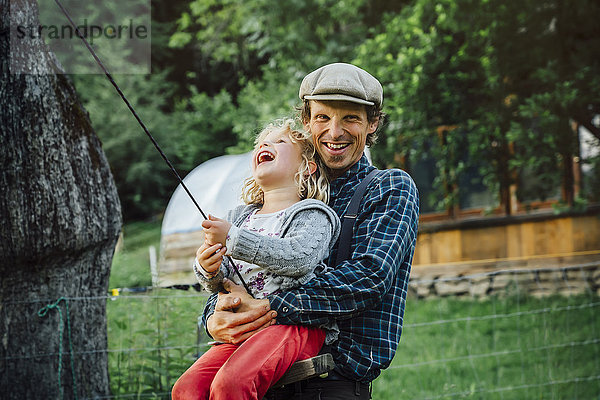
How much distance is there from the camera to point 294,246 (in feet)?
6.78

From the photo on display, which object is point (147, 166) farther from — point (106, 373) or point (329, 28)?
point (106, 373)

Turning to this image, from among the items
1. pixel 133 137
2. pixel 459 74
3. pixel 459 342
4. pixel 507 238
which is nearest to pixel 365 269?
pixel 459 342

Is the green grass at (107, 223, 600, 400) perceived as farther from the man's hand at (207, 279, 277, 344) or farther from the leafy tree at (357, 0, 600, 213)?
the man's hand at (207, 279, 277, 344)

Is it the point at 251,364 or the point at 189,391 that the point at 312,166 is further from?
the point at 189,391

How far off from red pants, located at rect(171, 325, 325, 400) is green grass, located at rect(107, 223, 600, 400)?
79.8 inches

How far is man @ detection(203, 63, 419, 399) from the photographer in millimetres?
2102

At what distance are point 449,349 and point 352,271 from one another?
515cm

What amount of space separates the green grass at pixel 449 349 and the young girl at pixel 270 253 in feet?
6.49

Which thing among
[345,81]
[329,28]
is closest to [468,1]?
[329,28]

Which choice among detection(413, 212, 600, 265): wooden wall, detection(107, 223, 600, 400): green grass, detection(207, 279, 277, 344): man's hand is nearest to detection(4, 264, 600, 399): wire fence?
detection(107, 223, 600, 400): green grass

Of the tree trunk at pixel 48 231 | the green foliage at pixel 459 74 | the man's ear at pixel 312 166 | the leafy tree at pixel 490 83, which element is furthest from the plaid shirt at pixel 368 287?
the leafy tree at pixel 490 83

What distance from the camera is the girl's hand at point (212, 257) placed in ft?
6.93

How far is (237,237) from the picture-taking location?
2.04 m

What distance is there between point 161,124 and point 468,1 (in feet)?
35.9
